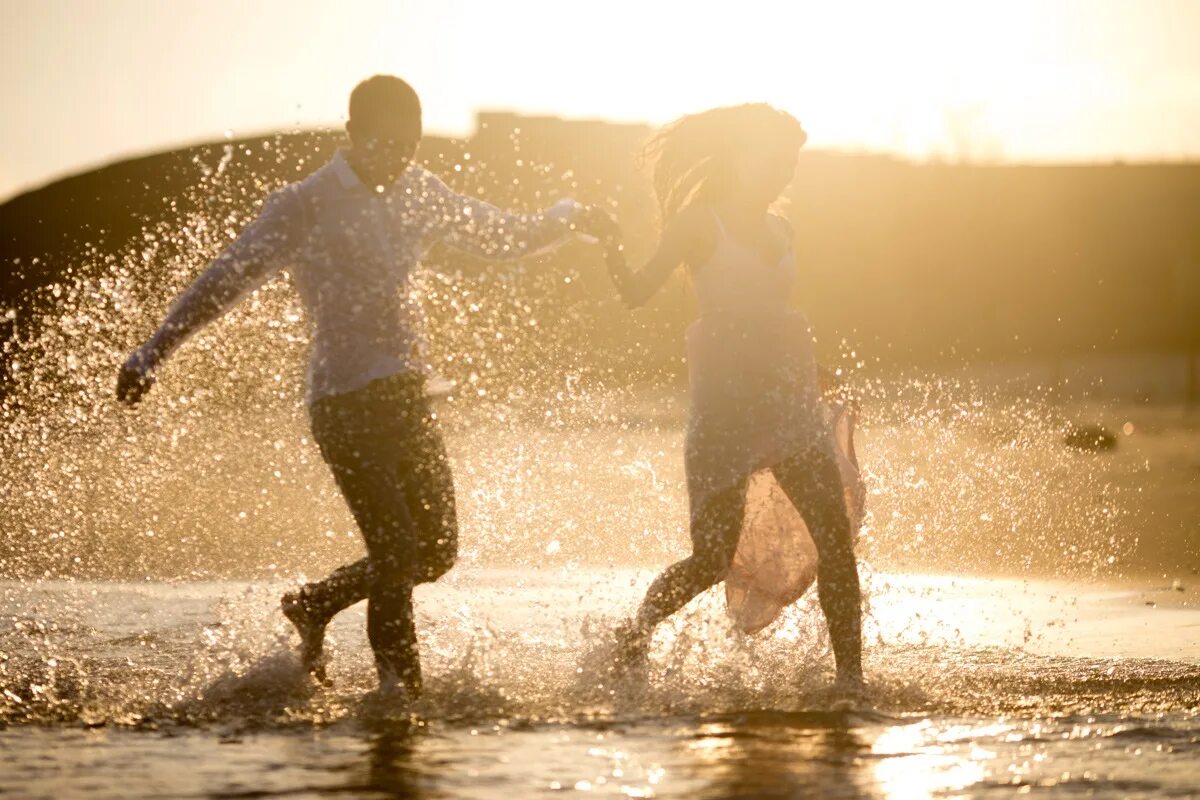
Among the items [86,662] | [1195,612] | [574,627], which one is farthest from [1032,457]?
[86,662]

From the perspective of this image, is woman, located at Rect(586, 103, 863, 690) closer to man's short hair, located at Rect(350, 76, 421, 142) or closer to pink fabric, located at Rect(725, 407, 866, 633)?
pink fabric, located at Rect(725, 407, 866, 633)

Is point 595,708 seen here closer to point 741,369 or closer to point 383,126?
point 741,369

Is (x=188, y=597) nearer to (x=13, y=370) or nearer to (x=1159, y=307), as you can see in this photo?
(x=13, y=370)

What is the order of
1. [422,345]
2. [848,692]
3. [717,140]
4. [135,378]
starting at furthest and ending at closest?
[717,140]
[848,692]
[422,345]
[135,378]

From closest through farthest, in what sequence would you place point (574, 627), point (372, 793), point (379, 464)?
point (372, 793) → point (379, 464) → point (574, 627)

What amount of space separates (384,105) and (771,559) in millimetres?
2088

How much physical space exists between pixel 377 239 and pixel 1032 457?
14.0m

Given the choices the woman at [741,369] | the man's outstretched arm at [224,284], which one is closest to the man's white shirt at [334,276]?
the man's outstretched arm at [224,284]

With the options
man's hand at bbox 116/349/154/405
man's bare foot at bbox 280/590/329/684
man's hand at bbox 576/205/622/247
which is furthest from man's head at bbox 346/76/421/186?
man's bare foot at bbox 280/590/329/684

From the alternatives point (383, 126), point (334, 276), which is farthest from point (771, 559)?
point (383, 126)

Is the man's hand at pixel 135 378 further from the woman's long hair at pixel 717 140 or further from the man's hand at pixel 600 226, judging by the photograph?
the woman's long hair at pixel 717 140

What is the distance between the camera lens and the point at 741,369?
6.16 metres

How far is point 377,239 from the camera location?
227 inches

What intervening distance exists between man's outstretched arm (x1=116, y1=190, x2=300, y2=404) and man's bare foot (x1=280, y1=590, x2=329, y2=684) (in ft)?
3.10
